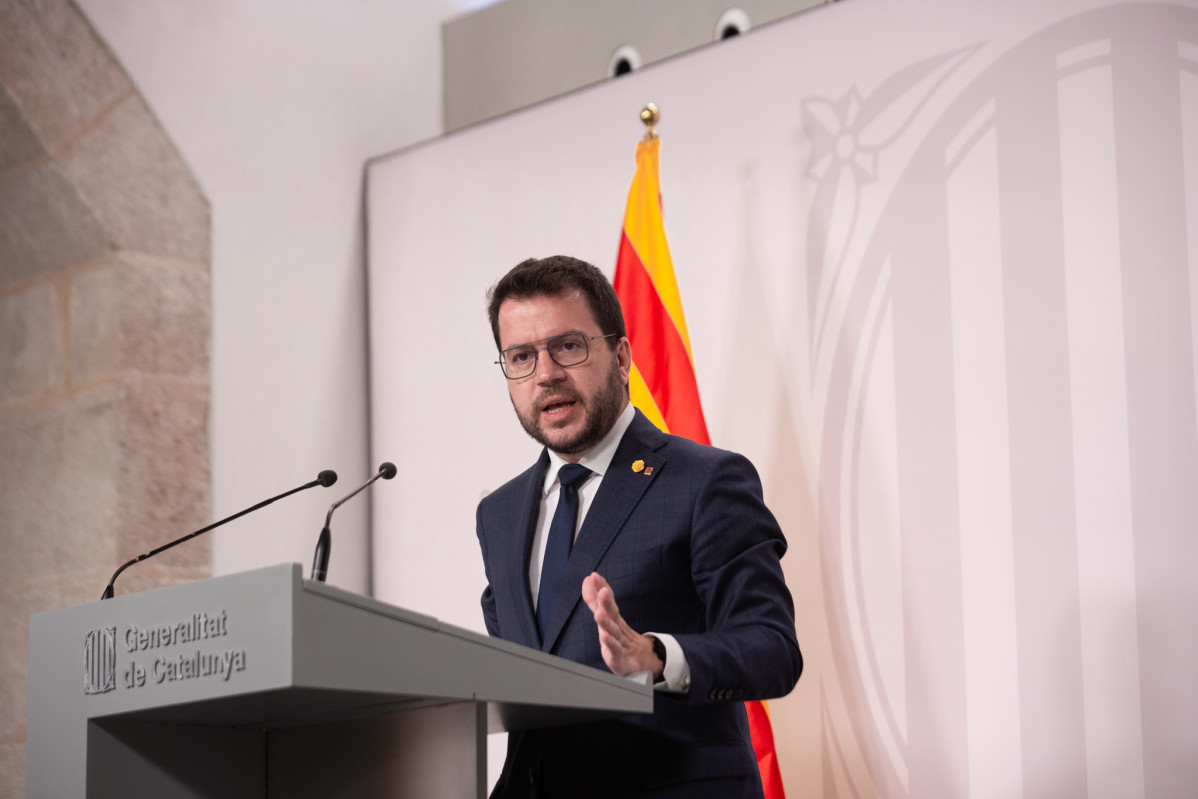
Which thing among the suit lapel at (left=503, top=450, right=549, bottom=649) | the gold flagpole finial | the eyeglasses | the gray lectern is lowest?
the gray lectern

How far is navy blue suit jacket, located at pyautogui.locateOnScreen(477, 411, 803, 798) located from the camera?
1977mm

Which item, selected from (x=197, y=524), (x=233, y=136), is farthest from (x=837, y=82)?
(x=197, y=524)

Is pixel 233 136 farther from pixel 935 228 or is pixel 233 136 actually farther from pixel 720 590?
pixel 720 590

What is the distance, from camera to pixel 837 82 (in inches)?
149

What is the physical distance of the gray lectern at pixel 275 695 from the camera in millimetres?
1376

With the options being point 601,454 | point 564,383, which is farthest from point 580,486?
point 564,383

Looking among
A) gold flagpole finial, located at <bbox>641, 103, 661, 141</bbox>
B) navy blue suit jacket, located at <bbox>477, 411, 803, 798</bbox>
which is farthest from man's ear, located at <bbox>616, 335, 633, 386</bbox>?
gold flagpole finial, located at <bbox>641, 103, 661, 141</bbox>

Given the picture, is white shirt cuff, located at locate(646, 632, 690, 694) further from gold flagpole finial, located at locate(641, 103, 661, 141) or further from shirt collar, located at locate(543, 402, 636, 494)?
gold flagpole finial, located at locate(641, 103, 661, 141)

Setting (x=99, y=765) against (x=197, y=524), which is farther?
(x=197, y=524)

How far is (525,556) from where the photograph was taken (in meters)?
2.28

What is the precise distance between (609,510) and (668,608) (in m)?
0.19

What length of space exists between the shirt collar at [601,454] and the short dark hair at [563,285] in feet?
0.53

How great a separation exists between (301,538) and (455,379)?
2.57 ft

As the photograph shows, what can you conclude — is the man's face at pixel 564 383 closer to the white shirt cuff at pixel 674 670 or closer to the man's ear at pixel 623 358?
the man's ear at pixel 623 358
